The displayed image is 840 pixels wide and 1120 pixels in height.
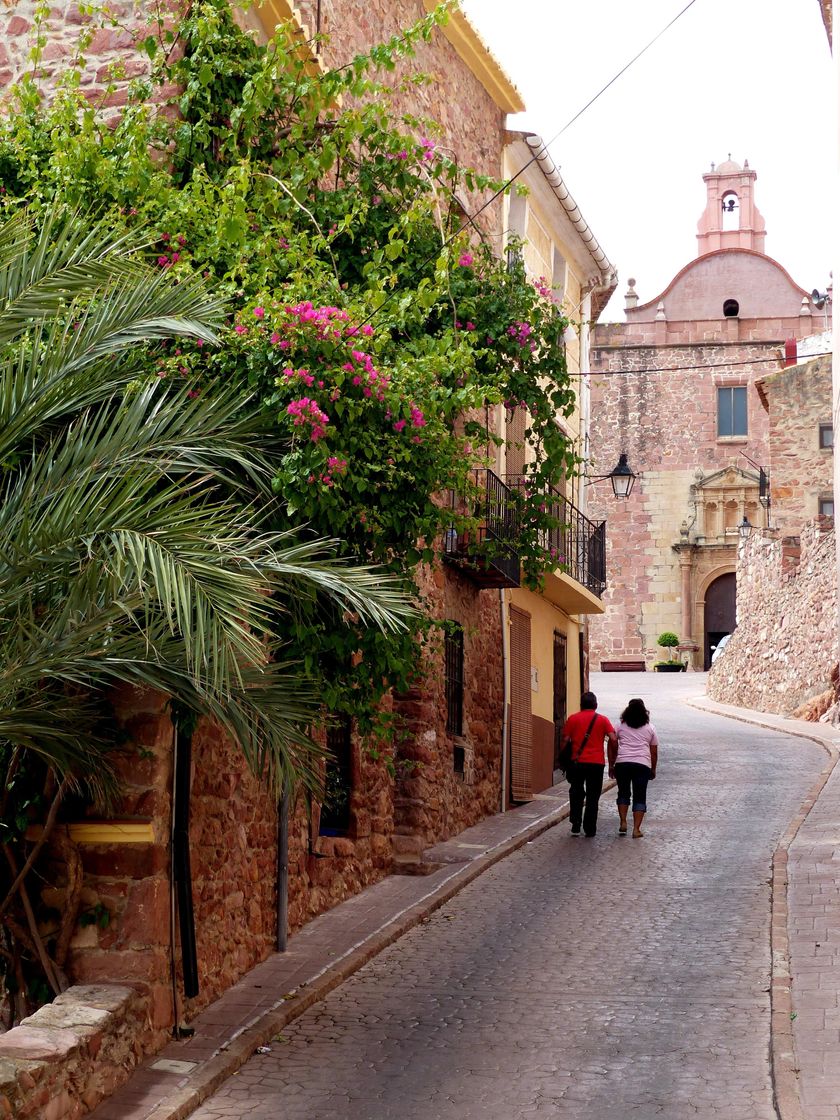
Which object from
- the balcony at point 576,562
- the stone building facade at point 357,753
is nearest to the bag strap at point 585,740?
the stone building facade at point 357,753

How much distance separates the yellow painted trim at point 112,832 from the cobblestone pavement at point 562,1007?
4.45 ft

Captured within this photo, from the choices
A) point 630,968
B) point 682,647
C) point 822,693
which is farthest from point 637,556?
point 630,968

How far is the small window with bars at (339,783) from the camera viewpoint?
12.9m

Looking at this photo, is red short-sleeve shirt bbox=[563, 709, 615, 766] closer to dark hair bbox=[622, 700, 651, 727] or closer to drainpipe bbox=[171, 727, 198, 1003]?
dark hair bbox=[622, 700, 651, 727]

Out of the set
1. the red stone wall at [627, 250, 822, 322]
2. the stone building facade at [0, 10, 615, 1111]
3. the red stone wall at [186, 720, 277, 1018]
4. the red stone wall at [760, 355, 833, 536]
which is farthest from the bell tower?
the red stone wall at [186, 720, 277, 1018]

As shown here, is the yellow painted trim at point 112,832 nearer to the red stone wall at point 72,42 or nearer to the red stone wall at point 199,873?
the red stone wall at point 199,873

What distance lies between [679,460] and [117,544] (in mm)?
45619

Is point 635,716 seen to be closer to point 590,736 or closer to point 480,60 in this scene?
point 590,736

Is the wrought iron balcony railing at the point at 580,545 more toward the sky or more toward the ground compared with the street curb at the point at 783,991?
more toward the sky

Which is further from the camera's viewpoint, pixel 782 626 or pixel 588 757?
pixel 782 626

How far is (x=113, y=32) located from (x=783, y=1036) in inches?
302

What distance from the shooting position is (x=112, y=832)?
8492 mm

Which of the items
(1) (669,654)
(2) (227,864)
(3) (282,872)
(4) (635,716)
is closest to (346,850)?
(3) (282,872)

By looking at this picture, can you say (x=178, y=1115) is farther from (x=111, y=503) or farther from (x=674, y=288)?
(x=674, y=288)
